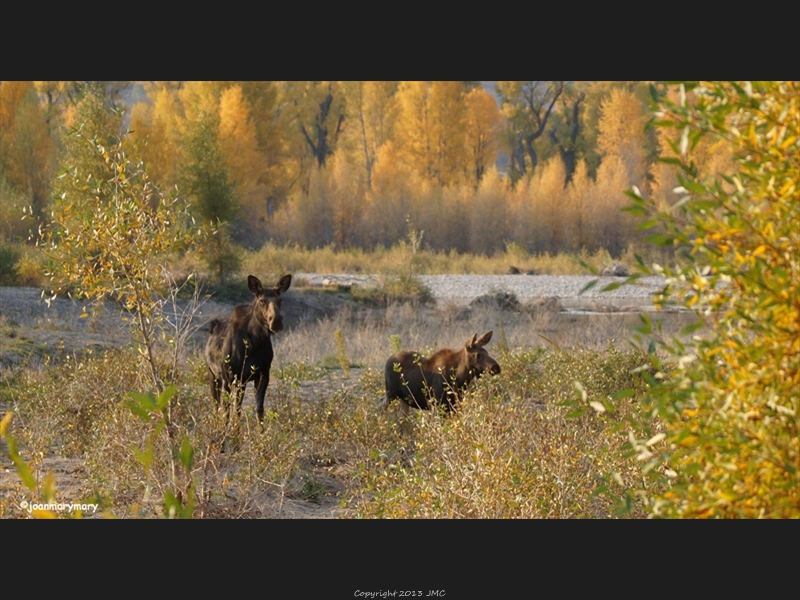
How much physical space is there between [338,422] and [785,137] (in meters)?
6.93

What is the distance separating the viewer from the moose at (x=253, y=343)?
10180mm

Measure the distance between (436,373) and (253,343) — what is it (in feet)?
6.57

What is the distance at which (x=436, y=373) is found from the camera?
10484 mm

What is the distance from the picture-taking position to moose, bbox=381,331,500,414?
33.2ft

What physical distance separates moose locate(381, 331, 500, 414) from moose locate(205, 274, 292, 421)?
1.41 metres

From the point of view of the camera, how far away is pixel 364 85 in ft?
179

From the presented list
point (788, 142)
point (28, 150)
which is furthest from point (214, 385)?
point (28, 150)

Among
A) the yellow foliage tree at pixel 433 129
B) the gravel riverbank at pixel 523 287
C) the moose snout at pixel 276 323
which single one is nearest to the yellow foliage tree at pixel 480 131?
the yellow foliage tree at pixel 433 129

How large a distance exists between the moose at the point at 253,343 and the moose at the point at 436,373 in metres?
1.41

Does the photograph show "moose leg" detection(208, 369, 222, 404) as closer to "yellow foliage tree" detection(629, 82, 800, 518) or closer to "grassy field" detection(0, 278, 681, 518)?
"grassy field" detection(0, 278, 681, 518)

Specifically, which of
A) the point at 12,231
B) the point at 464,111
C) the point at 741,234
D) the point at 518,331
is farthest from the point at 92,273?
the point at 464,111

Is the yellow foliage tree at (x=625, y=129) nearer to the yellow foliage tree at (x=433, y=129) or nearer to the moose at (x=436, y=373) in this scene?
the yellow foliage tree at (x=433, y=129)

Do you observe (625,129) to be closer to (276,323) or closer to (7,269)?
(7,269)

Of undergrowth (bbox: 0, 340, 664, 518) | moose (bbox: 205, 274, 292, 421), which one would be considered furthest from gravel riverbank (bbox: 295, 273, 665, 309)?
moose (bbox: 205, 274, 292, 421)
